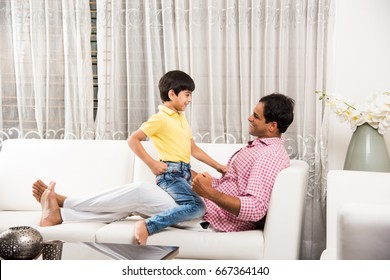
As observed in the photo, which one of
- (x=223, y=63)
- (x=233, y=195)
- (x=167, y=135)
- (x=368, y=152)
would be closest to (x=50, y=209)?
(x=167, y=135)

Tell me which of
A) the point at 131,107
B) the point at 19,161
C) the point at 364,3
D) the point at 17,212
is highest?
the point at 364,3

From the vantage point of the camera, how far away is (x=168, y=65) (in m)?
3.44

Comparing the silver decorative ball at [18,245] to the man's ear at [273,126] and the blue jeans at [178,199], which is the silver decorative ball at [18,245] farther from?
the man's ear at [273,126]

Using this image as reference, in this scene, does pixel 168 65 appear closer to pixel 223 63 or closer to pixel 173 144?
pixel 223 63

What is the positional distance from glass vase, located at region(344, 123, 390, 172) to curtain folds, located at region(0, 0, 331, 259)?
331 mm

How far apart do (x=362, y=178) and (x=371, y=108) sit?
2.79 feet

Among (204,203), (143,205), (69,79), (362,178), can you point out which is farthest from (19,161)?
(362,178)

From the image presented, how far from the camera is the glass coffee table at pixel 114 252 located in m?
1.91

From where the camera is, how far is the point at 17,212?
10.1 feet

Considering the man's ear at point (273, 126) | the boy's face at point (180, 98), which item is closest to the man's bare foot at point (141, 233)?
the boy's face at point (180, 98)

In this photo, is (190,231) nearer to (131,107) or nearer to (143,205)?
(143,205)

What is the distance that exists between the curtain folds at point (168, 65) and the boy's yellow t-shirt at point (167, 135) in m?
0.60

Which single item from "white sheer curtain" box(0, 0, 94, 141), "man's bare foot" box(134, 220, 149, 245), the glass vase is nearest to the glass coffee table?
"man's bare foot" box(134, 220, 149, 245)

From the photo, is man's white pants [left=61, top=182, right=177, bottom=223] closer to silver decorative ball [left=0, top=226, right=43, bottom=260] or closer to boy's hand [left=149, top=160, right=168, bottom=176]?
boy's hand [left=149, top=160, right=168, bottom=176]
